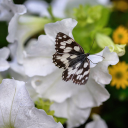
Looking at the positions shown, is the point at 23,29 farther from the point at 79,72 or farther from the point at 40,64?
the point at 79,72

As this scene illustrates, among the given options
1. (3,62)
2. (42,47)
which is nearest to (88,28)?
(42,47)

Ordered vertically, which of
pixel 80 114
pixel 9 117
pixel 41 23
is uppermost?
pixel 41 23

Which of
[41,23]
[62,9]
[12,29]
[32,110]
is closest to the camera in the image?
[32,110]

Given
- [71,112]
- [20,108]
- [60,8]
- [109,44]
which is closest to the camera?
[20,108]

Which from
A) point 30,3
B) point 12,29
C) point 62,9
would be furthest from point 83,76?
point 30,3

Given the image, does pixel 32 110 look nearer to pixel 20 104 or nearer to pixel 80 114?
pixel 20 104

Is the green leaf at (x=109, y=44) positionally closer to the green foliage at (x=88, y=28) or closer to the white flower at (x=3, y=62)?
the green foliage at (x=88, y=28)

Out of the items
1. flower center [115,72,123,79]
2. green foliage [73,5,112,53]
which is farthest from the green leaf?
flower center [115,72,123,79]
